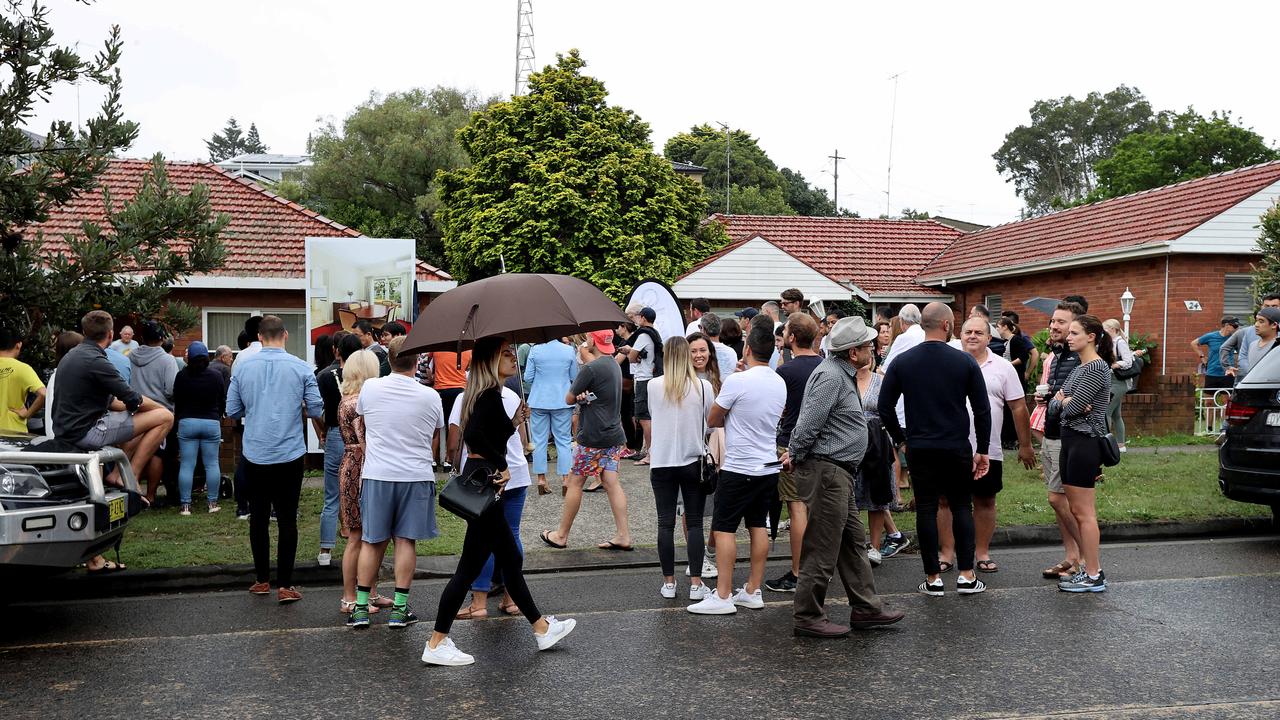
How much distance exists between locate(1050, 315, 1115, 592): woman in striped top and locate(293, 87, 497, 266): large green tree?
127ft

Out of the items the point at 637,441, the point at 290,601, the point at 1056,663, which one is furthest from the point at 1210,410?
the point at 290,601

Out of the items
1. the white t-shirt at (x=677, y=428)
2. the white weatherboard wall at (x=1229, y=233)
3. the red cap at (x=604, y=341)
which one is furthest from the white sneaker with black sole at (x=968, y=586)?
the white weatherboard wall at (x=1229, y=233)

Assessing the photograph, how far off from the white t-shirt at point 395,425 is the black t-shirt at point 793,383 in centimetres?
259

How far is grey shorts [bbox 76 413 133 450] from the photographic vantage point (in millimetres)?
8484

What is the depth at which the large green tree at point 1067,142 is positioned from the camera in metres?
73.1

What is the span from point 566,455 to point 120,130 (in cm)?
494

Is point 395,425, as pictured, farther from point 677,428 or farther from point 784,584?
point 784,584

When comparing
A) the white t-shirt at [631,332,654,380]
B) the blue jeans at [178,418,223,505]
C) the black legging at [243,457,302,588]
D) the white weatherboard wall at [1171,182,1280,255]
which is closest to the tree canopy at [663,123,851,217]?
the white weatherboard wall at [1171,182,1280,255]

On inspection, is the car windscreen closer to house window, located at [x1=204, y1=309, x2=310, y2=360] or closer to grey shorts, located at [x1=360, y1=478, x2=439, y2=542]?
grey shorts, located at [x1=360, y1=478, x2=439, y2=542]

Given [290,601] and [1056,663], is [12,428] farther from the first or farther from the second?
[1056,663]

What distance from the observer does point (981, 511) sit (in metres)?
8.23

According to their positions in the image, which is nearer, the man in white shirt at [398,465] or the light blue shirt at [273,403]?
the man in white shirt at [398,465]

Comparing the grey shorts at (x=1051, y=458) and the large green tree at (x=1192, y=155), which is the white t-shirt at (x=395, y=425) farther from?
the large green tree at (x=1192, y=155)

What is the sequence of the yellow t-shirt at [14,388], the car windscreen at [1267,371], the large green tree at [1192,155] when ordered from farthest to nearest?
the large green tree at [1192,155], the car windscreen at [1267,371], the yellow t-shirt at [14,388]
